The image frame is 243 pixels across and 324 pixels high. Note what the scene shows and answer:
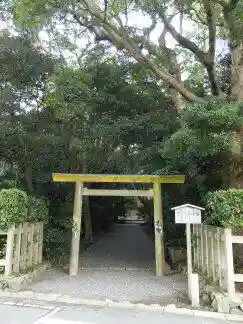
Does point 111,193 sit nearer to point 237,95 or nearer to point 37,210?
point 37,210

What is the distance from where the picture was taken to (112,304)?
252 inches

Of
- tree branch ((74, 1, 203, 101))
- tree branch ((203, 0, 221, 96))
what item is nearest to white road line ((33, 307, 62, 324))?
tree branch ((74, 1, 203, 101))

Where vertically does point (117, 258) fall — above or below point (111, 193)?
below

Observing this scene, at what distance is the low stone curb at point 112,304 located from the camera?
582cm

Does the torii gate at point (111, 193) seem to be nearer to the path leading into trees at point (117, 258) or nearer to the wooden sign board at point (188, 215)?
the path leading into trees at point (117, 258)

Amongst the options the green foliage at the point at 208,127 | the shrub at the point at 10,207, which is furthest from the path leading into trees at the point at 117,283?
the green foliage at the point at 208,127

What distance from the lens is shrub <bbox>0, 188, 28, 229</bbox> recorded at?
768 centimetres

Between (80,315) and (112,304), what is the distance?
3.05ft

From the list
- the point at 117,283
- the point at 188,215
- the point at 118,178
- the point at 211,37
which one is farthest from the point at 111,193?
the point at 211,37

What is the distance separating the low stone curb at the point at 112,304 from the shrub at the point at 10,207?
155 cm

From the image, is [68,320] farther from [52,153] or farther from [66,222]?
[52,153]

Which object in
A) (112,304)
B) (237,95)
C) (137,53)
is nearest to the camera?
(112,304)

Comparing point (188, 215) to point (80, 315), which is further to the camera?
point (188, 215)

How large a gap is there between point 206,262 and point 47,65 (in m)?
8.41
